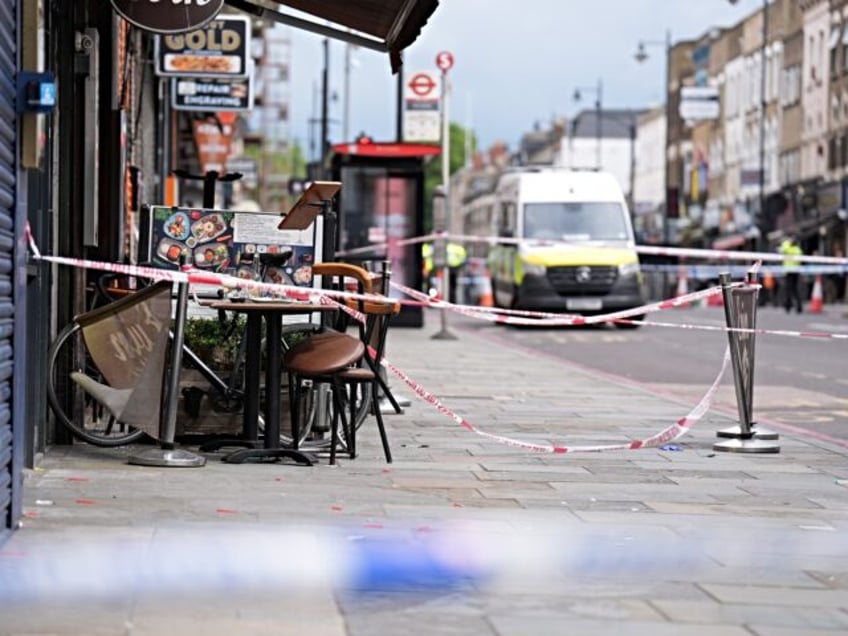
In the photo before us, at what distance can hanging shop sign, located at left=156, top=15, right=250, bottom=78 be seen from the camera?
72.5 ft

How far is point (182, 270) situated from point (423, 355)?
557 inches

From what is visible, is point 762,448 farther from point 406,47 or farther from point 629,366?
point 629,366

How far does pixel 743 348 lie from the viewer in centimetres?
1279

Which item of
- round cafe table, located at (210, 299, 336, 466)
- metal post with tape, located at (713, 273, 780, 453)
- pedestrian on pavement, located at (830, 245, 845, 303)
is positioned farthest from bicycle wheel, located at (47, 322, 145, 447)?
pedestrian on pavement, located at (830, 245, 845, 303)

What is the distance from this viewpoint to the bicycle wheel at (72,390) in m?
11.2

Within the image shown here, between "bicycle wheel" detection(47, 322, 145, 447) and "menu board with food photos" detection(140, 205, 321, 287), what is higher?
"menu board with food photos" detection(140, 205, 321, 287)

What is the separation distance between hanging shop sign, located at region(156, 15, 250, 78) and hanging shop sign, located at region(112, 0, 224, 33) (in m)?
9.59

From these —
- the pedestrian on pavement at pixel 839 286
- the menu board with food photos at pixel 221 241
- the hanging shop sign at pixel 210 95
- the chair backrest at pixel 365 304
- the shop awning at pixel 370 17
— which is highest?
the hanging shop sign at pixel 210 95

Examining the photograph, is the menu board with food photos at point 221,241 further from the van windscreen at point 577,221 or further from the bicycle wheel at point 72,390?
the van windscreen at point 577,221

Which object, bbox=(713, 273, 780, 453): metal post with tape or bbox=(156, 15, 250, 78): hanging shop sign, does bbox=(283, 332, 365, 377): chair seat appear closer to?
bbox=(713, 273, 780, 453): metal post with tape

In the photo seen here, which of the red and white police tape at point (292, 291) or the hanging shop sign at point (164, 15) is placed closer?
the red and white police tape at point (292, 291)

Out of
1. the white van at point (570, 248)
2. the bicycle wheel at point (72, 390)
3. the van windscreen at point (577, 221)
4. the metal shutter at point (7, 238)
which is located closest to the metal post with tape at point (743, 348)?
the bicycle wheel at point (72, 390)

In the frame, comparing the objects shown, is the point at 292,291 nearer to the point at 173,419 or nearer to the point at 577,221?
the point at 173,419

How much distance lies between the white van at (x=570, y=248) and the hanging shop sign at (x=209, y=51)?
13783 millimetres
